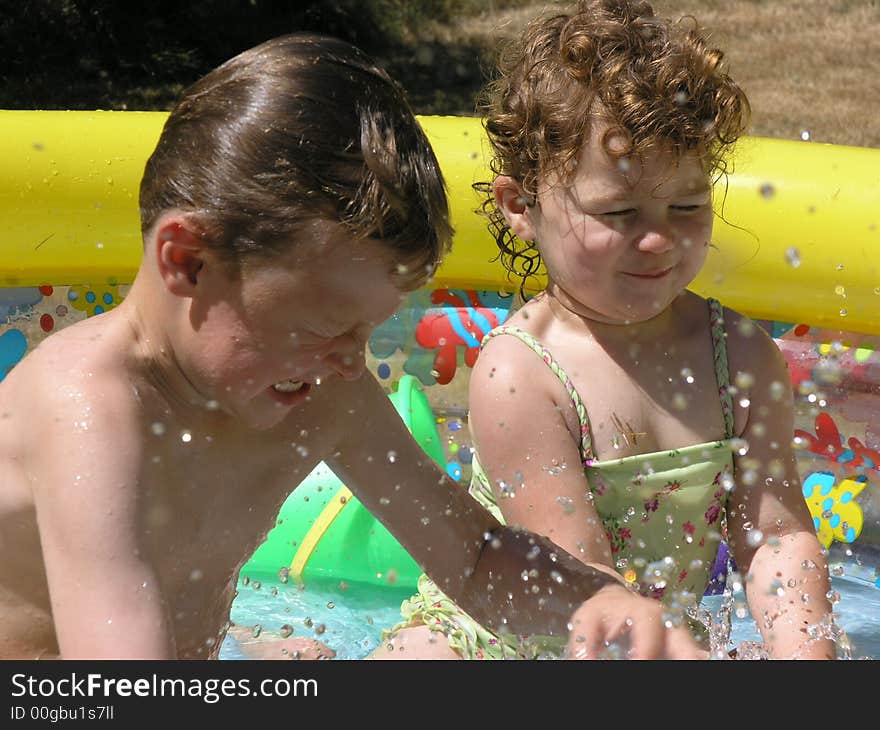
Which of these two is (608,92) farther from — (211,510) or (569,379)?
(211,510)

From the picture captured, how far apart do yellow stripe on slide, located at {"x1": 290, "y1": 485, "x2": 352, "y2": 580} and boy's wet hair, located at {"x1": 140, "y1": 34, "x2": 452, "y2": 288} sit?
1274mm

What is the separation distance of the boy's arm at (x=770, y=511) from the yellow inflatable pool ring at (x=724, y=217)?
51 centimetres

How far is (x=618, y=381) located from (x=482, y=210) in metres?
0.67

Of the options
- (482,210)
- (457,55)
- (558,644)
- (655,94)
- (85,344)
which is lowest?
(558,644)

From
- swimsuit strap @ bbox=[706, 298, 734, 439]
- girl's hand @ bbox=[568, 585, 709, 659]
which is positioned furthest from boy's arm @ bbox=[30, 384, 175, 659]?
swimsuit strap @ bbox=[706, 298, 734, 439]

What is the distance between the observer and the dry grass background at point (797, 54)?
6555 mm

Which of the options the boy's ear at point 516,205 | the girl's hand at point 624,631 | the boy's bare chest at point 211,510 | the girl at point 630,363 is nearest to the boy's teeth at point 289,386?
the boy's bare chest at point 211,510

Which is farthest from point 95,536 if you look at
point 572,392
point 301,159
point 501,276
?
point 501,276

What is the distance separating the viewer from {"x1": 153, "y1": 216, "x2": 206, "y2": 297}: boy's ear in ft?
5.08

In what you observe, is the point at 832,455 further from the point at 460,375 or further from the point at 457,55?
the point at 457,55

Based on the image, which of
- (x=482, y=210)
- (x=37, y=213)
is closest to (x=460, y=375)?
(x=482, y=210)

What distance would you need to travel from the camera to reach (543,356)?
7.47ft

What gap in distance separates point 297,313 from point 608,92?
2.66ft

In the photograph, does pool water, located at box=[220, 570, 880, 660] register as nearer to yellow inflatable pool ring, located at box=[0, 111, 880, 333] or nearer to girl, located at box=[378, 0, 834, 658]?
girl, located at box=[378, 0, 834, 658]
